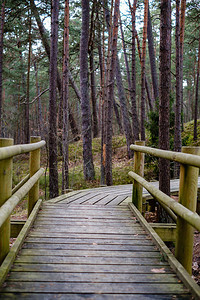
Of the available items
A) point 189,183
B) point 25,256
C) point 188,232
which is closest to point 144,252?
point 188,232

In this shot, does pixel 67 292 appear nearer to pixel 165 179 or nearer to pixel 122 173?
pixel 165 179

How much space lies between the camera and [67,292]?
2.42 metres

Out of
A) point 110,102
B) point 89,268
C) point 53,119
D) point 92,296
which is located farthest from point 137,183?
point 53,119

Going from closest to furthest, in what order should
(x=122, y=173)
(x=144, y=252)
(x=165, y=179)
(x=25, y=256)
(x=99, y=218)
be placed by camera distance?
(x=25, y=256), (x=144, y=252), (x=99, y=218), (x=165, y=179), (x=122, y=173)

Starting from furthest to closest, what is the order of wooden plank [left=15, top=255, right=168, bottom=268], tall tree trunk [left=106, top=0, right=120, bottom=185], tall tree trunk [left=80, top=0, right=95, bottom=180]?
1. tall tree trunk [left=80, top=0, right=95, bottom=180]
2. tall tree trunk [left=106, top=0, right=120, bottom=185]
3. wooden plank [left=15, top=255, right=168, bottom=268]

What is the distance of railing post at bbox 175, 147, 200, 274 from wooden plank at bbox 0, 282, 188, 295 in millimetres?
423

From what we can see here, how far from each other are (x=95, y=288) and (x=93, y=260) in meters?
0.58

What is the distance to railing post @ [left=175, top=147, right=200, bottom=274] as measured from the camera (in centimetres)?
287

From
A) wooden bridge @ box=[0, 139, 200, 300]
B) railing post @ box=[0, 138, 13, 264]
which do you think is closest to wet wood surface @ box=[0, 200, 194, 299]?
wooden bridge @ box=[0, 139, 200, 300]

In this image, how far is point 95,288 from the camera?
250 centimetres

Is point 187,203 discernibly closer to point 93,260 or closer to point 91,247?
point 93,260

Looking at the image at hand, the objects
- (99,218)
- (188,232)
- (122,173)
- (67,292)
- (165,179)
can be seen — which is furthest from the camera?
(122,173)

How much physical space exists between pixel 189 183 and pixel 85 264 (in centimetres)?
139

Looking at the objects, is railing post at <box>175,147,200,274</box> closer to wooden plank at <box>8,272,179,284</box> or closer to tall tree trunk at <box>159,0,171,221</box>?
wooden plank at <box>8,272,179,284</box>
